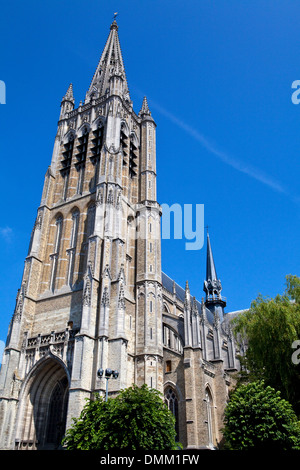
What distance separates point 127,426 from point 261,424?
17.8 feet

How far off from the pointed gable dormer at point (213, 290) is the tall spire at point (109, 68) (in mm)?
31694

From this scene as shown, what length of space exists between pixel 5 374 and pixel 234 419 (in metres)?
14.7

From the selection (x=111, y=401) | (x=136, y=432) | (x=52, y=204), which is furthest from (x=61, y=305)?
(x=136, y=432)

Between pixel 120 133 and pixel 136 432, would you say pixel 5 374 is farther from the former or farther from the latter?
pixel 120 133

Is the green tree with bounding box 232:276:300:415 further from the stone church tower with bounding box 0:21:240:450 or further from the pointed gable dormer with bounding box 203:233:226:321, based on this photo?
the pointed gable dormer with bounding box 203:233:226:321

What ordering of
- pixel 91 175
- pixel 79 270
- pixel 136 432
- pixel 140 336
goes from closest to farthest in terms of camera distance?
pixel 136 432
pixel 140 336
pixel 79 270
pixel 91 175

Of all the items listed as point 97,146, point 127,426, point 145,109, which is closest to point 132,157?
point 97,146

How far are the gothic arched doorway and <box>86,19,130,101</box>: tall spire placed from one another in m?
24.5

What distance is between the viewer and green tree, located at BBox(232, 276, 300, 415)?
20453 millimetres

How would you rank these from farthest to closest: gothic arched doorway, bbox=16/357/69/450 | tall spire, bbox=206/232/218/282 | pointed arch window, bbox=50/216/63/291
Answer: tall spire, bbox=206/232/218/282
pointed arch window, bbox=50/216/63/291
gothic arched doorway, bbox=16/357/69/450

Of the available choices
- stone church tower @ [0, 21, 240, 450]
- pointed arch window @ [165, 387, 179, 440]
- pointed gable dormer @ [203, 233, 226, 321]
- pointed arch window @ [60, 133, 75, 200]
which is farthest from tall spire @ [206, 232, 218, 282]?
pointed arch window @ [165, 387, 179, 440]

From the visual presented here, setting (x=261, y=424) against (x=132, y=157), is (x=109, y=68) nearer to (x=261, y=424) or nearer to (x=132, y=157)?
(x=132, y=157)

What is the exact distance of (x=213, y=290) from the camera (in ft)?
195
